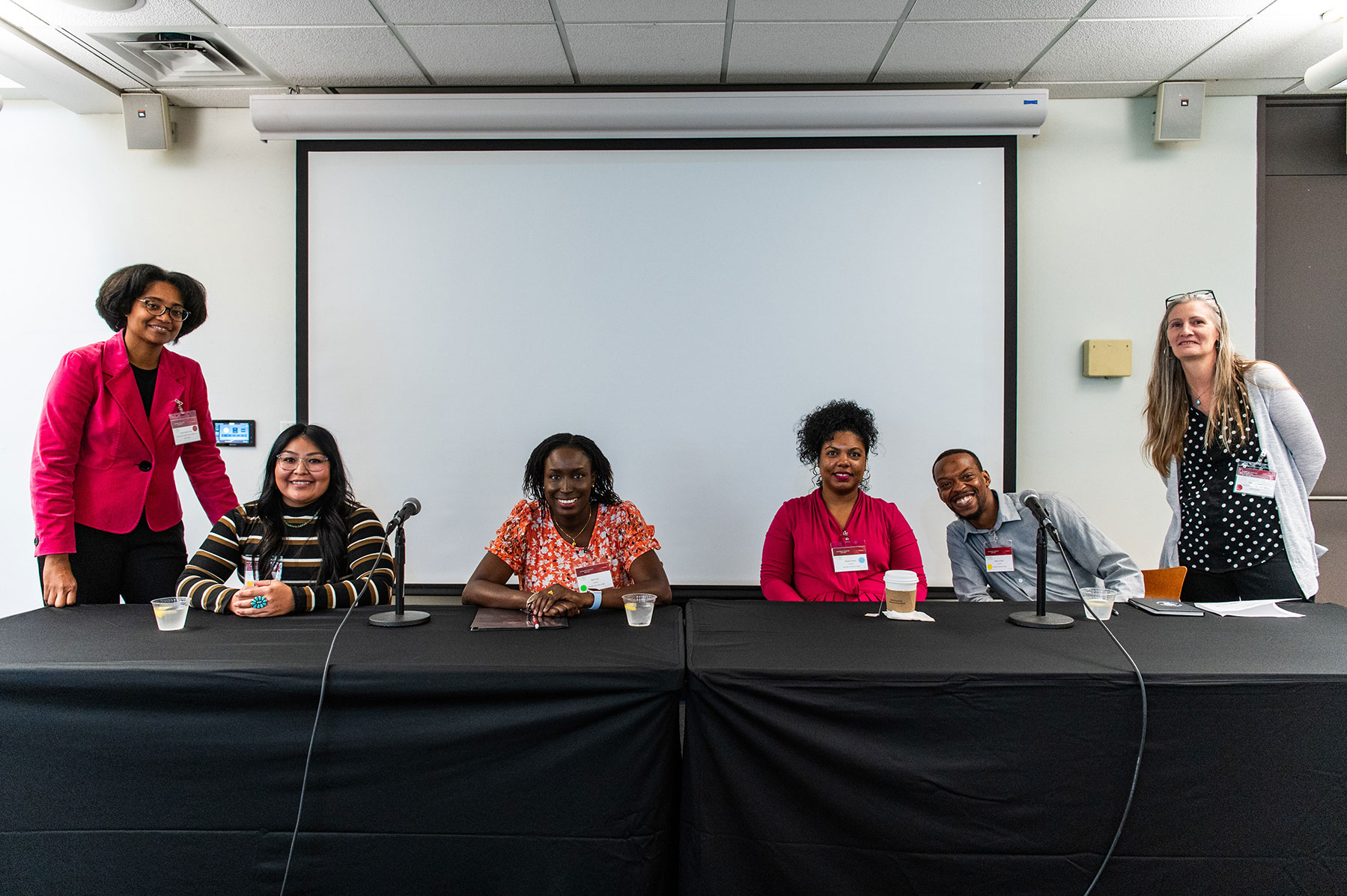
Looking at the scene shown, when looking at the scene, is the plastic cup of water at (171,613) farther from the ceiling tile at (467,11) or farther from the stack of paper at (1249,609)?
the stack of paper at (1249,609)

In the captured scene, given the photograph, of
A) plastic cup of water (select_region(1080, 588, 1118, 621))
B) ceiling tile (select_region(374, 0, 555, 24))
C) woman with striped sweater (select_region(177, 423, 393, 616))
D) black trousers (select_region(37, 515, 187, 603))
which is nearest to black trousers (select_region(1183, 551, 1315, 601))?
plastic cup of water (select_region(1080, 588, 1118, 621))

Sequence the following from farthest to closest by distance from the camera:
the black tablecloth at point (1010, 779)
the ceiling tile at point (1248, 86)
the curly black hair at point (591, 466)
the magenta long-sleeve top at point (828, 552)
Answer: the ceiling tile at point (1248, 86) < the magenta long-sleeve top at point (828, 552) < the curly black hair at point (591, 466) < the black tablecloth at point (1010, 779)

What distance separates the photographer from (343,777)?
1.34m

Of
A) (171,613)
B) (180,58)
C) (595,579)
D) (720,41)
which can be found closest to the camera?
(171,613)

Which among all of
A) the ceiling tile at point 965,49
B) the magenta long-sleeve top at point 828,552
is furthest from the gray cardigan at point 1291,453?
the ceiling tile at point 965,49

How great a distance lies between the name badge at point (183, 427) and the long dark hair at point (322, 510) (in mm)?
465

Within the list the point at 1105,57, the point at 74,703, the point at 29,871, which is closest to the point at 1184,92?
the point at 1105,57

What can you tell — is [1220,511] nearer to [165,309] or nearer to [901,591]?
[901,591]

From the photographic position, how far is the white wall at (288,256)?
3.13 meters

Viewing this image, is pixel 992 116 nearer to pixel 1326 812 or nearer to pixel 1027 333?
pixel 1027 333

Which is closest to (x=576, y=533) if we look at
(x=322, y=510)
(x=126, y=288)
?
(x=322, y=510)

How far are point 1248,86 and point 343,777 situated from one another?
163 inches

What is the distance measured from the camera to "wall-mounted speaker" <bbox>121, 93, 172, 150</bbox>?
122 inches

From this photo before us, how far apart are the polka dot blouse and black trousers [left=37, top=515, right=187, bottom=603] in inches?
122
